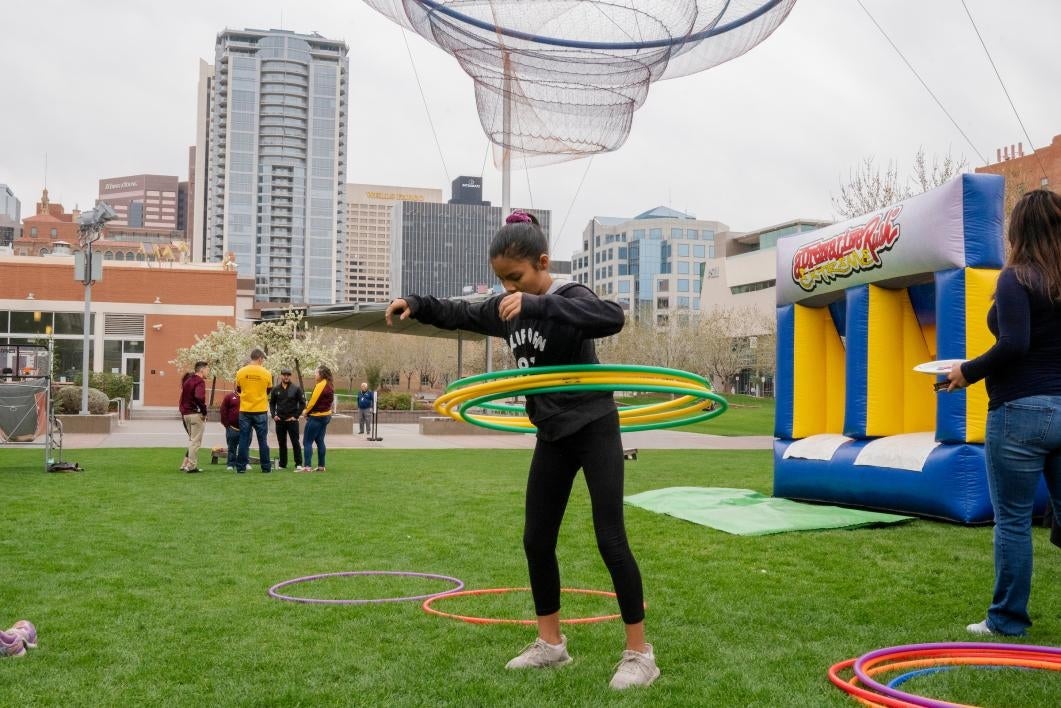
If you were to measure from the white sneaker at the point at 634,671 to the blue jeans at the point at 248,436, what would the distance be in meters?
12.5

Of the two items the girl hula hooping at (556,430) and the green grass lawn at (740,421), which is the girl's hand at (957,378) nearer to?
the girl hula hooping at (556,430)

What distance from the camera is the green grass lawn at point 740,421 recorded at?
3975cm

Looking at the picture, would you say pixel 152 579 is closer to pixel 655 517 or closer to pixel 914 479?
pixel 655 517

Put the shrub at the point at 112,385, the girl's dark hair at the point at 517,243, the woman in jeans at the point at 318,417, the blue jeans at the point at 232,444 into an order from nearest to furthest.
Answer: the girl's dark hair at the point at 517,243 < the woman in jeans at the point at 318,417 < the blue jeans at the point at 232,444 < the shrub at the point at 112,385

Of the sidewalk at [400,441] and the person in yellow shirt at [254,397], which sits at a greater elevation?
the person in yellow shirt at [254,397]

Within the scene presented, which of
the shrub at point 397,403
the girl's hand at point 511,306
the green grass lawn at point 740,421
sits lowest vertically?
the green grass lawn at point 740,421

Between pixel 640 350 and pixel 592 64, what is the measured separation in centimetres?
5653

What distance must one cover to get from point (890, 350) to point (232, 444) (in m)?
11.0

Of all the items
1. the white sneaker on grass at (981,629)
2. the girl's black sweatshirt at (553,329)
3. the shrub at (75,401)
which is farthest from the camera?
the shrub at (75,401)

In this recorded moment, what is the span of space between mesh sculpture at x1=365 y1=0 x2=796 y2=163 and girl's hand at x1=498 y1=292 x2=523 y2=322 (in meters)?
8.33

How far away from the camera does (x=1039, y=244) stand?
4898 mm

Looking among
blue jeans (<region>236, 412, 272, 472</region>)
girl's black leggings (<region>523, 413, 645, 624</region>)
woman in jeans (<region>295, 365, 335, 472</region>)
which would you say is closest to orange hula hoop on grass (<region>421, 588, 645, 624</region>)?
girl's black leggings (<region>523, 413, 645, 624</region>)

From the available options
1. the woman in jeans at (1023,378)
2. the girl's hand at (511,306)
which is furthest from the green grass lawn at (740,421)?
the girl's hand at (511,306)

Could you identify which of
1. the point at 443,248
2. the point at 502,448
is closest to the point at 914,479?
the point at 502,448
